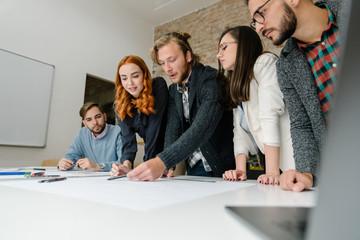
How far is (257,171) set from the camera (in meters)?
1.90

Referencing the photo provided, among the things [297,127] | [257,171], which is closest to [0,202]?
[297,127]

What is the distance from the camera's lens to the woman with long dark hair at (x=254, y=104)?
0.92 metres

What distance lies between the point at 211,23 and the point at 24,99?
2.99 metres

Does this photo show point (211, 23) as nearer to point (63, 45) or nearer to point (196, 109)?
point (63, 45)

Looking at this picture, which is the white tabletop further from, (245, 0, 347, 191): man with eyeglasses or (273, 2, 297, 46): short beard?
(273, 2, 297, 46): short beard

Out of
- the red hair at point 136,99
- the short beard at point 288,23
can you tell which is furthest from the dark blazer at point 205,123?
the short beard at point 288,23

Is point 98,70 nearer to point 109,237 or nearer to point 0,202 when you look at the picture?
point 0,202

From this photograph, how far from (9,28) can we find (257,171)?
3116 millimetres

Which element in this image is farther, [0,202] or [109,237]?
[0,202]

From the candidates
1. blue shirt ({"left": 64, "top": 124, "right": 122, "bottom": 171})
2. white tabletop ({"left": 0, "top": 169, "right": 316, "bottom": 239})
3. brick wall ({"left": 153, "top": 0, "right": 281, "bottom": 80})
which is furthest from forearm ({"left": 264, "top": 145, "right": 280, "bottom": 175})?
brick wall ({"left": 153, "top": 0, "right": 281, "bottom": 80})

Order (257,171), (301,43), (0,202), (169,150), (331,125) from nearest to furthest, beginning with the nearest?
1. (331,125)
2. (0,202)
3. (169,150)
4. (301,43)
5. (257,171)

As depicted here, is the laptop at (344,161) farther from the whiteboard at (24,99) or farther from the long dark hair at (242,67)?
the whiteboard at (24,99)

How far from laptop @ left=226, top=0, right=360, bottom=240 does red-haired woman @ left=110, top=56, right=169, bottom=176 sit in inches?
46.9

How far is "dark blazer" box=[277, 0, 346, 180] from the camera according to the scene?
0.79 meters
